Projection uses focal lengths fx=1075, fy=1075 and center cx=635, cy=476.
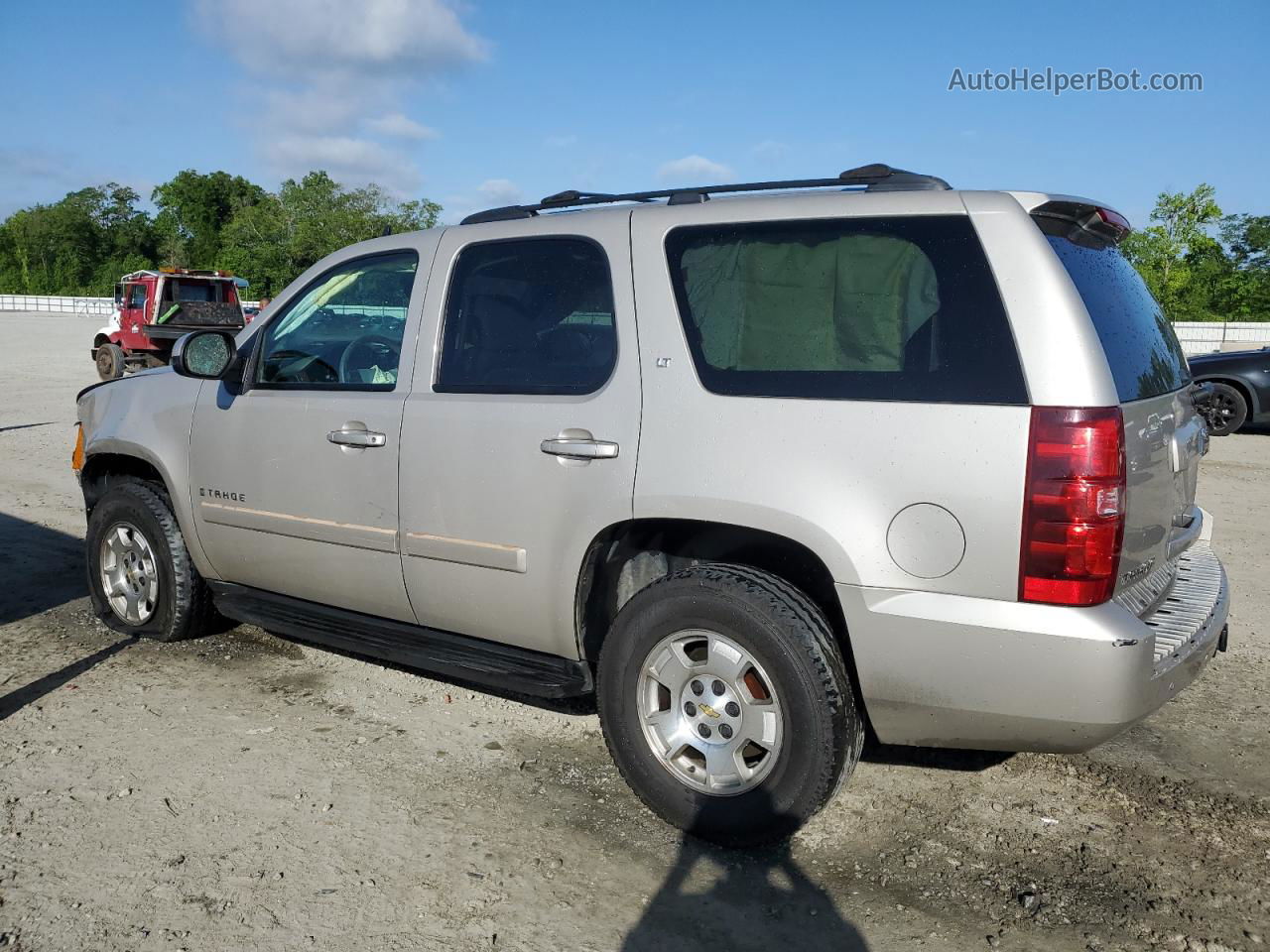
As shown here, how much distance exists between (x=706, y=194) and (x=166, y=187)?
119 meters

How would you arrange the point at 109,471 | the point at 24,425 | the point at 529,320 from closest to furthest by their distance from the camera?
the point at 529,320 → the point at 109,471 → the point at 24,425

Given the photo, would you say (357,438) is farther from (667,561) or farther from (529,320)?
(667,561)

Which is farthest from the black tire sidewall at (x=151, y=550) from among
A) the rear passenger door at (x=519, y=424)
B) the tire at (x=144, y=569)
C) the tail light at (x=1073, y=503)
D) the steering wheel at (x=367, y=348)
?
the tail light at (x=1073, y=503)

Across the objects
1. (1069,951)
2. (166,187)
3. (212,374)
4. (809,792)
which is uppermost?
(166,187)

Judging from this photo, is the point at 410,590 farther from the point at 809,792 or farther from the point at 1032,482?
the point at 1032,482

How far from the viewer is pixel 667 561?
3730 mm

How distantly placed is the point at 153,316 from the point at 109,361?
1.26 metres

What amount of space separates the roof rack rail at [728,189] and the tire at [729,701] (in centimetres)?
128

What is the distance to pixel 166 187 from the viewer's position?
10900 cm

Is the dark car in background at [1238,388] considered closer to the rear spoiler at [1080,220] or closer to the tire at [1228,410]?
the tire at [1228,410]

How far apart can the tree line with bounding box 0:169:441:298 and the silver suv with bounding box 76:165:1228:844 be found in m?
68.1

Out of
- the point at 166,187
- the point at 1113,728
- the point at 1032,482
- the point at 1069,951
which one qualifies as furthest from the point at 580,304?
the point at 166,187

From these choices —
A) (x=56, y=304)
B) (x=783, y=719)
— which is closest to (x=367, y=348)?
(x=783, y=719)

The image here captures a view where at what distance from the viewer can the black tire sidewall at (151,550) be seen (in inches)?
198
